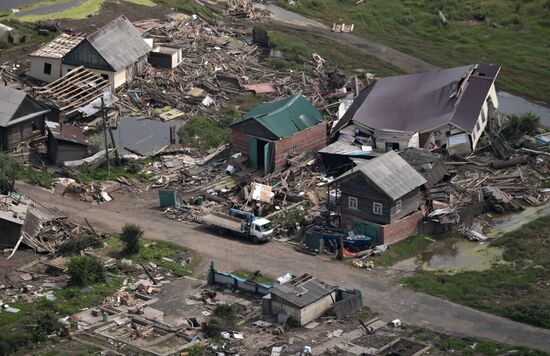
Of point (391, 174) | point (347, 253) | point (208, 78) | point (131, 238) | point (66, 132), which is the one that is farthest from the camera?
point (208, 78)

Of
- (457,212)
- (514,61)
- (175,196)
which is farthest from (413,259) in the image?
(514,61)

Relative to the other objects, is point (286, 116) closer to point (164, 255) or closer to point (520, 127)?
point (520, 127)

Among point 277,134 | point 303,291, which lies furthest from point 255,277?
point 277,134

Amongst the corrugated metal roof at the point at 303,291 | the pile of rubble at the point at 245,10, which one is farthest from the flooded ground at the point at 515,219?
the pile of rubble at the point at 245,10

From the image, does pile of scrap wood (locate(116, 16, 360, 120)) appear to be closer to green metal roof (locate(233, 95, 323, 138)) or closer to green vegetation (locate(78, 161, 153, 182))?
green metal roof (locate(233, 95, 323, 138))

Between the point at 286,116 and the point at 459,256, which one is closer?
the point at 459,256

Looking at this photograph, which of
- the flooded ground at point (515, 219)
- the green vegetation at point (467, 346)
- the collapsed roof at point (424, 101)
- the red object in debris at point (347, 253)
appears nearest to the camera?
the green vegetation at point (467, 346)

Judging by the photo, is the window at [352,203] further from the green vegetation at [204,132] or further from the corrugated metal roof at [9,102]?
the corrugated metal roof at [9,102]
